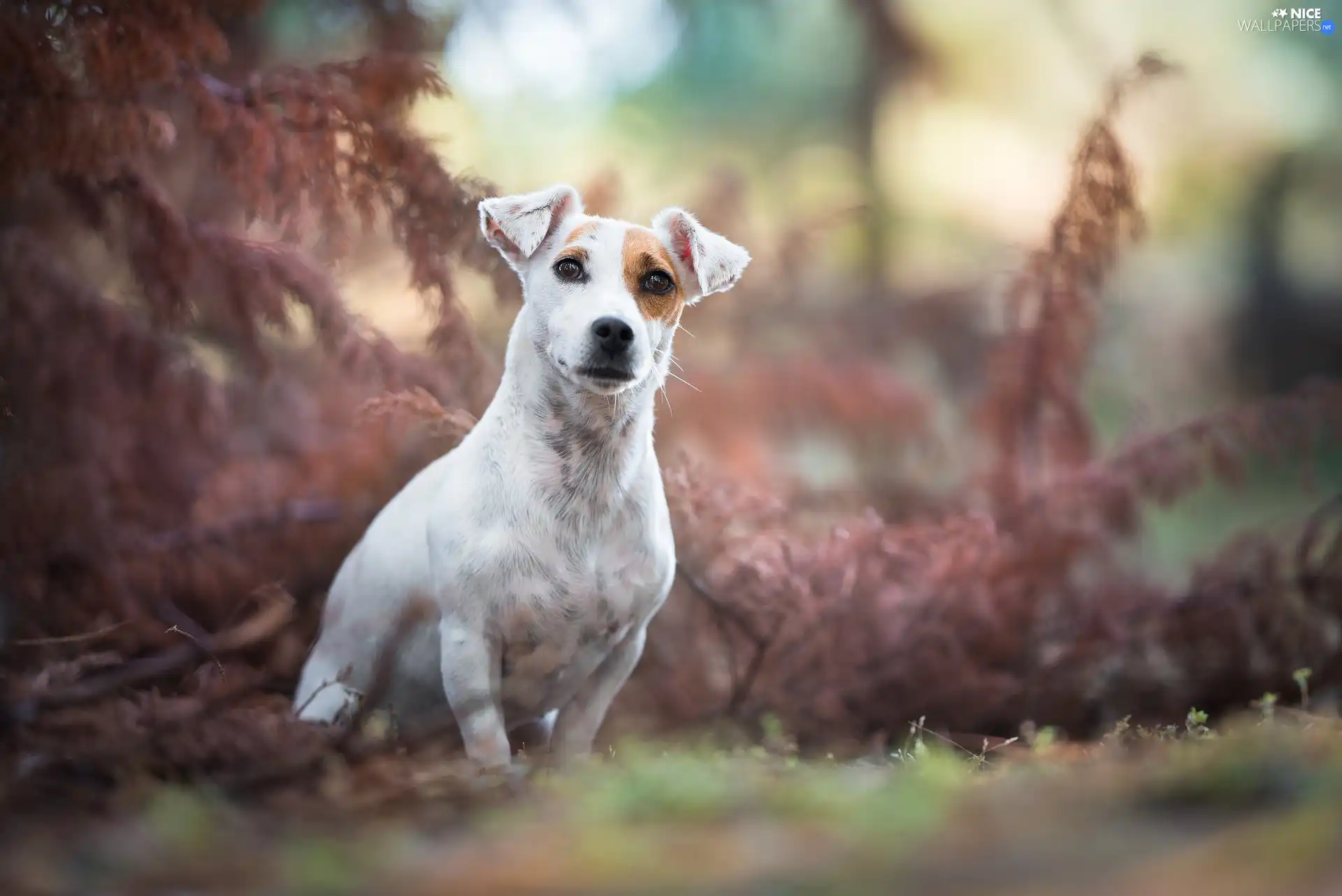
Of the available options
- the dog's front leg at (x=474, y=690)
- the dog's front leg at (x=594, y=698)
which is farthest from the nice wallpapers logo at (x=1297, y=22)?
the dog's front leg at (x=474, y=690)

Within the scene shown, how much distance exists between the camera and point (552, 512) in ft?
9.40

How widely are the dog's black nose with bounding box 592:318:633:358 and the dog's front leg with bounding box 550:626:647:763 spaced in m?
0.81

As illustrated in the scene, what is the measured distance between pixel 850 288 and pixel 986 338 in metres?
2.15

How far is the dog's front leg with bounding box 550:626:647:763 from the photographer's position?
3.11m

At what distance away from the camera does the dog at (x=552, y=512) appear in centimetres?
282

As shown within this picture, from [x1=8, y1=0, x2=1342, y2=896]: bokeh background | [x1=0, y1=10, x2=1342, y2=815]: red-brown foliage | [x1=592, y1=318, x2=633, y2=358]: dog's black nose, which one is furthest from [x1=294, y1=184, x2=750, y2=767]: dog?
[x1=0, y1=10, x2=1342, y2=815]: red-brown foliage

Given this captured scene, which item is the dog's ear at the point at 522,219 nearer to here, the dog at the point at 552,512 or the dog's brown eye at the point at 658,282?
the dog at the point at 552,512

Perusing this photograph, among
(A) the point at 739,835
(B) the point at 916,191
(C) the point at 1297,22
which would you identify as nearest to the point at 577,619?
(A) the point at 739,835

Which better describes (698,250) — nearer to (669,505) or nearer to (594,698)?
(669,505)

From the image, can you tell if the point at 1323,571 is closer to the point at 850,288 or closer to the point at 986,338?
the point at 986,338

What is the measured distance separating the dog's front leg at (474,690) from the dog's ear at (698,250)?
3.60 ft

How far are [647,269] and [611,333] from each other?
0.31 metres

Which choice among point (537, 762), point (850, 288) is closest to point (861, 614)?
point (537, 762)

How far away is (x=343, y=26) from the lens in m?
5.09
